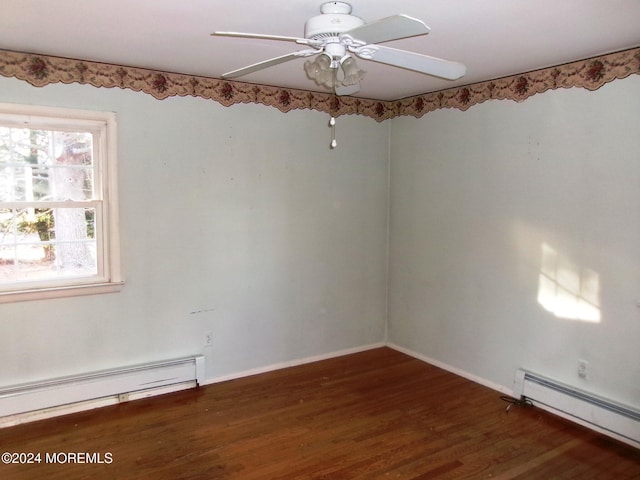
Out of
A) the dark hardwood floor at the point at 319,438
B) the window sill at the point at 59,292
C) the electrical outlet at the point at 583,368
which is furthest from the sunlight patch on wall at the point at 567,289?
the window sill at the point at 59,292

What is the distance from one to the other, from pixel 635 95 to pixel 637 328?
143 centimetres

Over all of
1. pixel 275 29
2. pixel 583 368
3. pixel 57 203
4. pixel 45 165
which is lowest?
pixel 583 368

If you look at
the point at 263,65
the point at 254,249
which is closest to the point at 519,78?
the point at 263,65

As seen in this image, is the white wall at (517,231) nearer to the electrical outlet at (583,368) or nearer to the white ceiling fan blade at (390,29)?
the electrical outlet at (583,368)

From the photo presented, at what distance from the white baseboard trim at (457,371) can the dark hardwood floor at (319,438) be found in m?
0.08

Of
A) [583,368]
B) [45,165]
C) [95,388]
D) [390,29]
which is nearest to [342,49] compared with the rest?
[390,29]

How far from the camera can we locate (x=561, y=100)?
333cm

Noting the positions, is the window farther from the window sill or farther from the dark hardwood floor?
the dark hardwood floor

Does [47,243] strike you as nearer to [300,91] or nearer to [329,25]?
[300,91]

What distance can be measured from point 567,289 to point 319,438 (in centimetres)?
197

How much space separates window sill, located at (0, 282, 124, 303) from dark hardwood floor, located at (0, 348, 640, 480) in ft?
2.73

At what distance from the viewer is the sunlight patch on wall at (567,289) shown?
3.21 m

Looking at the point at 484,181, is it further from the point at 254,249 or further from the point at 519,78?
the point at 254,249

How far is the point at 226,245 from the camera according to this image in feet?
12.9
